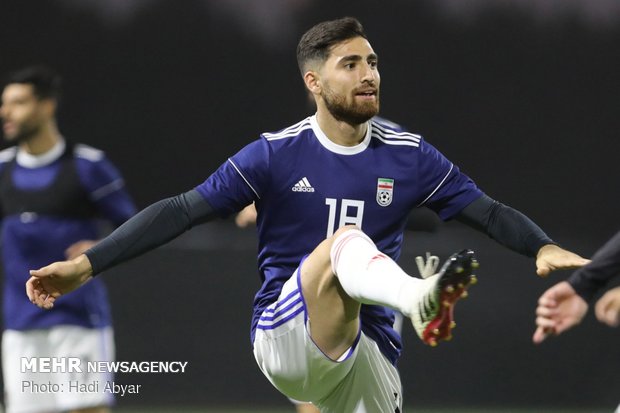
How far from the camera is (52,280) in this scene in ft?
13.3

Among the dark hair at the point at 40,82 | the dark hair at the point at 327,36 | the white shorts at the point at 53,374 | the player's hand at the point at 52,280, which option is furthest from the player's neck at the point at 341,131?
the dark hair at the point at 40,82

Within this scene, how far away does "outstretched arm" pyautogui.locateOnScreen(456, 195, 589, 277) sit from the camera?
13.8 feet

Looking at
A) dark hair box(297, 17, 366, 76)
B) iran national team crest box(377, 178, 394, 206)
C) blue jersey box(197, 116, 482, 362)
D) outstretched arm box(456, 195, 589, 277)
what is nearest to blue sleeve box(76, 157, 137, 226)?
blue jersey box(197, 116, 482, 362)

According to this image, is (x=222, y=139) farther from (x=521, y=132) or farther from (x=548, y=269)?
(x=548, y=269)

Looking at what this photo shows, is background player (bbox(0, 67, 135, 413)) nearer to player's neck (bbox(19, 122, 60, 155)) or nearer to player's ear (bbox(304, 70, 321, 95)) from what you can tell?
player's neck (bbox(19, 122, 60, 155))

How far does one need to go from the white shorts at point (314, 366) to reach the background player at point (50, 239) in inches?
66.8

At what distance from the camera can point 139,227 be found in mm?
4184

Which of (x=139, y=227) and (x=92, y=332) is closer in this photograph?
(x=139, y=227)

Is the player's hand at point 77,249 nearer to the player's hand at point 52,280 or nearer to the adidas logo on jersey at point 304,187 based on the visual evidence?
the player's hand at point 52,280

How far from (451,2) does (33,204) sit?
581 cm

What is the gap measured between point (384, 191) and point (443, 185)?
26 cm

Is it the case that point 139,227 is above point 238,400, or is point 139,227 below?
above

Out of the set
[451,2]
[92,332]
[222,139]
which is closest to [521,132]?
[451,2]

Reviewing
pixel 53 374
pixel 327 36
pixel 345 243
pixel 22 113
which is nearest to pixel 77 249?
pixel 53 374
